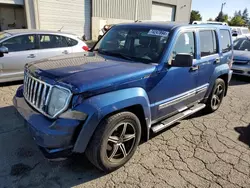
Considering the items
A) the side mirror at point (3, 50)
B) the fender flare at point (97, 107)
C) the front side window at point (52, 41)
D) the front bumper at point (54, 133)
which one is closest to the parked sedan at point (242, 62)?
the front side window at point (52, 41)

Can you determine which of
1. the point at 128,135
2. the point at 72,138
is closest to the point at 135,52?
the point at 128,135

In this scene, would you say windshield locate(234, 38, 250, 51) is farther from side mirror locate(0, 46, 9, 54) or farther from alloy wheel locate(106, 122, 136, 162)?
side mirror locate(0, 46, 9, 54)

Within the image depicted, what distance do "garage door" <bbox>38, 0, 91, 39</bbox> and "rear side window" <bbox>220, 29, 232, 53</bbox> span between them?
43.2ft

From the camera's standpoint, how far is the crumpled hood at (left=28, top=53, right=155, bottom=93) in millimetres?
2307

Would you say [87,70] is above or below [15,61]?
above

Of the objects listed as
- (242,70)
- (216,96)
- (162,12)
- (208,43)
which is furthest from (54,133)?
(162,12)

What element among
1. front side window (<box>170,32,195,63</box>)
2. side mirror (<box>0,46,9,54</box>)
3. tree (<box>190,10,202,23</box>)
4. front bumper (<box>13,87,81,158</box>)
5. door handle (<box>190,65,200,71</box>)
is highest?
tree (<box>190,10,202,23</box>)

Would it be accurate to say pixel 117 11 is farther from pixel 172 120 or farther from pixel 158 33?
pixel 172 120

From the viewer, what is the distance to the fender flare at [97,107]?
2.22 meters

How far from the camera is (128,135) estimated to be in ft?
9.18

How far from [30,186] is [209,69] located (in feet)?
11.7

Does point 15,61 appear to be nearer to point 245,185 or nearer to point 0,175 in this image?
point 0,175

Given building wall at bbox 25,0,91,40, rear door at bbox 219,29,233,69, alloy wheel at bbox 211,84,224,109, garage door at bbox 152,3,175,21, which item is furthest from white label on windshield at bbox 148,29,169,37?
garage door at bbox 152,3,175,21

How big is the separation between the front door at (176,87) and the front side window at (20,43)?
429cm
